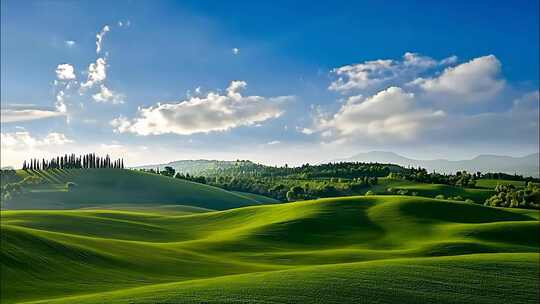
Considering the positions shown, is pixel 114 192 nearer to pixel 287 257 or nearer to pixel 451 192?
pixel 451 192

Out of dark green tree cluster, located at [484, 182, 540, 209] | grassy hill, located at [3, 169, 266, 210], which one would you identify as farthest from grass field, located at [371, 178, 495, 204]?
grassy hill, located at [3, 169, 266, 210]

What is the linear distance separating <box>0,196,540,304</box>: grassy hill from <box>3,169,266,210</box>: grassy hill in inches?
2990

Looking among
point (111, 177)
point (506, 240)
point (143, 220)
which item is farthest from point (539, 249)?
point (111, 177)

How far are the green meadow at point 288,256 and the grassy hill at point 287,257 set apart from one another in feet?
0.37

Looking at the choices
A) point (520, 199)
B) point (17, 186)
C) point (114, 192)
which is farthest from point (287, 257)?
point (17, 186)

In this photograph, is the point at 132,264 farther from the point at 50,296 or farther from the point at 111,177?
the point at 111,177

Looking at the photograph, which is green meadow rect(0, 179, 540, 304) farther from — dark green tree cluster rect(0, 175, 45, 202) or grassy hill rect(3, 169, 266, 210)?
dark green tree cluster rect(0, 175, 45, 202)

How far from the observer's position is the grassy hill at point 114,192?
155625mm

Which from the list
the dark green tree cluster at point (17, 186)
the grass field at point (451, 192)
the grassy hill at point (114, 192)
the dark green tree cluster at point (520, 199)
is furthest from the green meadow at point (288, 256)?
the grass field at point (451, 192)

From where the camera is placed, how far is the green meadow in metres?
22.8

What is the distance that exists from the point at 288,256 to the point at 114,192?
134953mm

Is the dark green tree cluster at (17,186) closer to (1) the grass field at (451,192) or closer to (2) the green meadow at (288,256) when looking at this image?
(2) the green meadow at (288,256)

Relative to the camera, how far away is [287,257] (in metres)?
47.3

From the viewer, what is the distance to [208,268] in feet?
128
